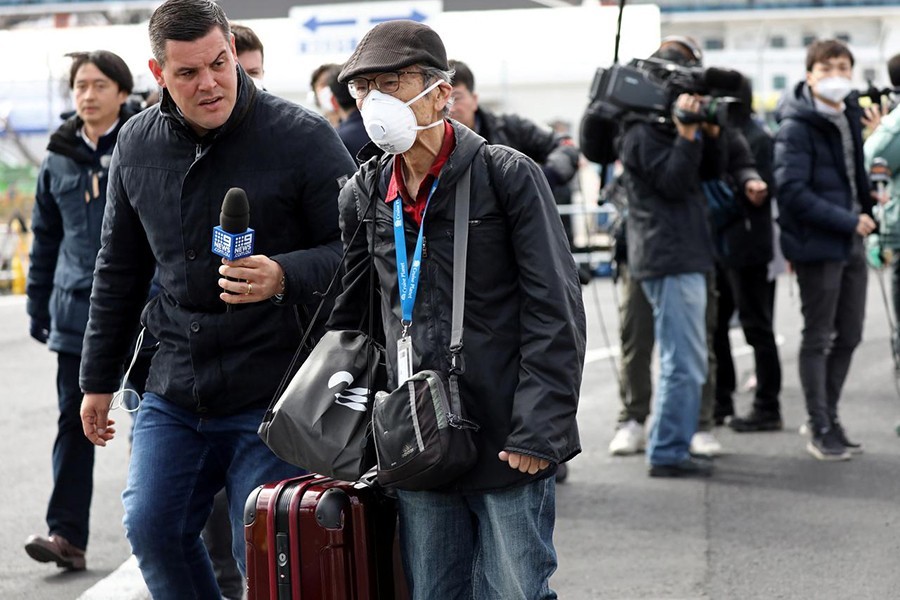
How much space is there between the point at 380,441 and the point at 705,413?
4598mm

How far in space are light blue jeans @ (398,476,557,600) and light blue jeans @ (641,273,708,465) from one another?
3.59m

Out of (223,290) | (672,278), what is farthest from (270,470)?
(672,278)

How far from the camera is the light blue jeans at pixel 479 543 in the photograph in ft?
10.9

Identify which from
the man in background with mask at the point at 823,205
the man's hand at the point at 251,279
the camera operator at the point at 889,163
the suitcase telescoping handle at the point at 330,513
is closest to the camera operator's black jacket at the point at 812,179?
the man in background with mask at the point at 823,205

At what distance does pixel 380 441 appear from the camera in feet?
10.6

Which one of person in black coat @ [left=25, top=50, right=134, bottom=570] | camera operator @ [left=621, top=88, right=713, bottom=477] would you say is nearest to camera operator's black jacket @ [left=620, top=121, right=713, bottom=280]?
camera operator @ [left=621, top=88, right=713, bottom=477]

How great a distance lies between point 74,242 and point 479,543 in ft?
9.73

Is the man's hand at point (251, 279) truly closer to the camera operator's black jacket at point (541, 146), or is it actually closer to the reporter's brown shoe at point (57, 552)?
the reporter's brown shoe at point (57, 552)

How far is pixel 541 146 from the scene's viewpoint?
286 inches

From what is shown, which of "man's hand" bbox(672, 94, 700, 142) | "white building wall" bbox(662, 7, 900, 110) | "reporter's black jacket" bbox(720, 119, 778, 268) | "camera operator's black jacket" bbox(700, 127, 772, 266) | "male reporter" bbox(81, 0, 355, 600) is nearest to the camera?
"male reporter" bbox(81, 0, 355, 600)

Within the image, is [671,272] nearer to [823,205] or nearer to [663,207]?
[663,207]

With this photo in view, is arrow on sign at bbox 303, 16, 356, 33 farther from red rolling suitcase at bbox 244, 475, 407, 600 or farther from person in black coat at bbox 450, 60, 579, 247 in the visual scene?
red rolling suitcase at bbox 244, 475, 407, 600

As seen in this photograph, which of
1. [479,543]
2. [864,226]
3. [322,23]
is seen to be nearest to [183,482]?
[479,543]

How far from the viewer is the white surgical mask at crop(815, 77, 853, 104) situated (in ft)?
23.3
